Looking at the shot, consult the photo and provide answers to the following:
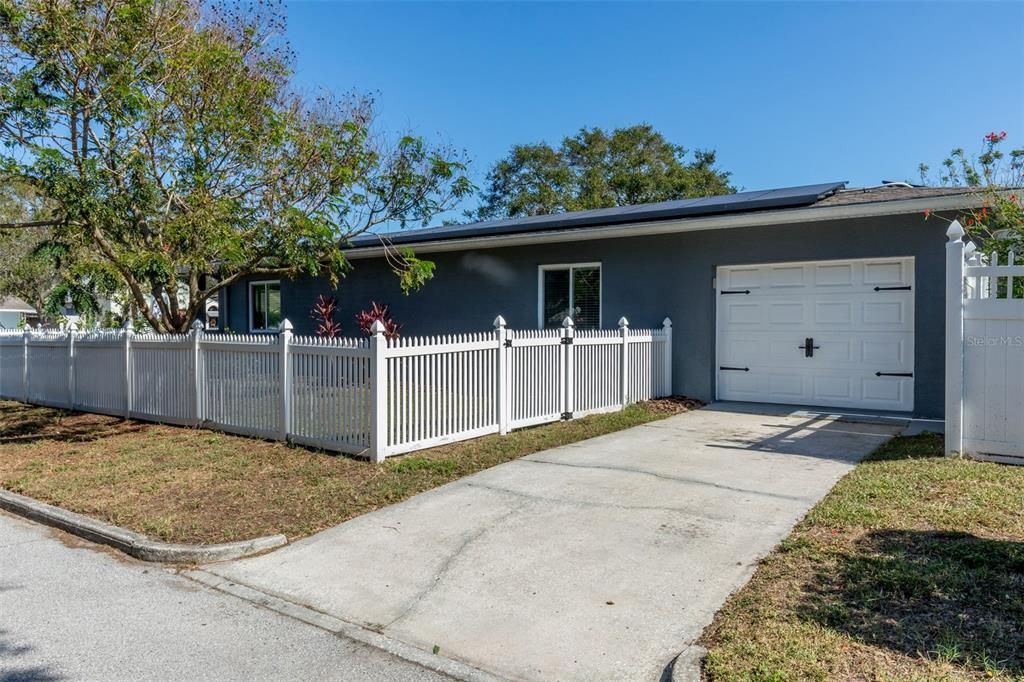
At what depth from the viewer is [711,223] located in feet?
35.2

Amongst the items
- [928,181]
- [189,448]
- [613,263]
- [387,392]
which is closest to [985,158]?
[928,181]

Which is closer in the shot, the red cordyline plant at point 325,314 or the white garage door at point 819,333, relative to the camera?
the white garage door at point 819,333

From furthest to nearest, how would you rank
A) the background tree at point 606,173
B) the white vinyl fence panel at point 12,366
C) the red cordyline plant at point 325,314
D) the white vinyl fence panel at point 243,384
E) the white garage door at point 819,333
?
the background tree at point 606,173 < the red cordyline plant at point 325,314 < the white vinyl fence panel at point 12,366 < the white garage door at point 819,333 < the white vinyl fence panel at point 243,384

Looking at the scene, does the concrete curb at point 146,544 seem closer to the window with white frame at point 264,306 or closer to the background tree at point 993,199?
the background tree at point 993,199

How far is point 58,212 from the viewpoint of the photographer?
8.70m

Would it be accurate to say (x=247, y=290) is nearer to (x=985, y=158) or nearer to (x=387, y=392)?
(x=387, y=392)

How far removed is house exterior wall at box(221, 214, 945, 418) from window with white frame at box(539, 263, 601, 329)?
6.8 inches

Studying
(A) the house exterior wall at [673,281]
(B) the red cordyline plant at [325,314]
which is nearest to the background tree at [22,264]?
(B) the red cordyline plant at [325,314]

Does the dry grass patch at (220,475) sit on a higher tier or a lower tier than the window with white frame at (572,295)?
lower

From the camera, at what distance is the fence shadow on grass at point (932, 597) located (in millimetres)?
3074

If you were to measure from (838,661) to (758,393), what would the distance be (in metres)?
8.47

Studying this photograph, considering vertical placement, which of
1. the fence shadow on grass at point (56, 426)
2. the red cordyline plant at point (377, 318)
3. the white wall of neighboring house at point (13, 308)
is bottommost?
the fence shadow on grass at point (56, 426)

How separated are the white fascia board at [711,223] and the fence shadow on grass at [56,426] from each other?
6409mm

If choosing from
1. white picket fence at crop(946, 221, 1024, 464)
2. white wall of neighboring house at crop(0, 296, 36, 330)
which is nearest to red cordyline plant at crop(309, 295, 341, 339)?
white picket fence at crop(946, 221, 1024, 464)
